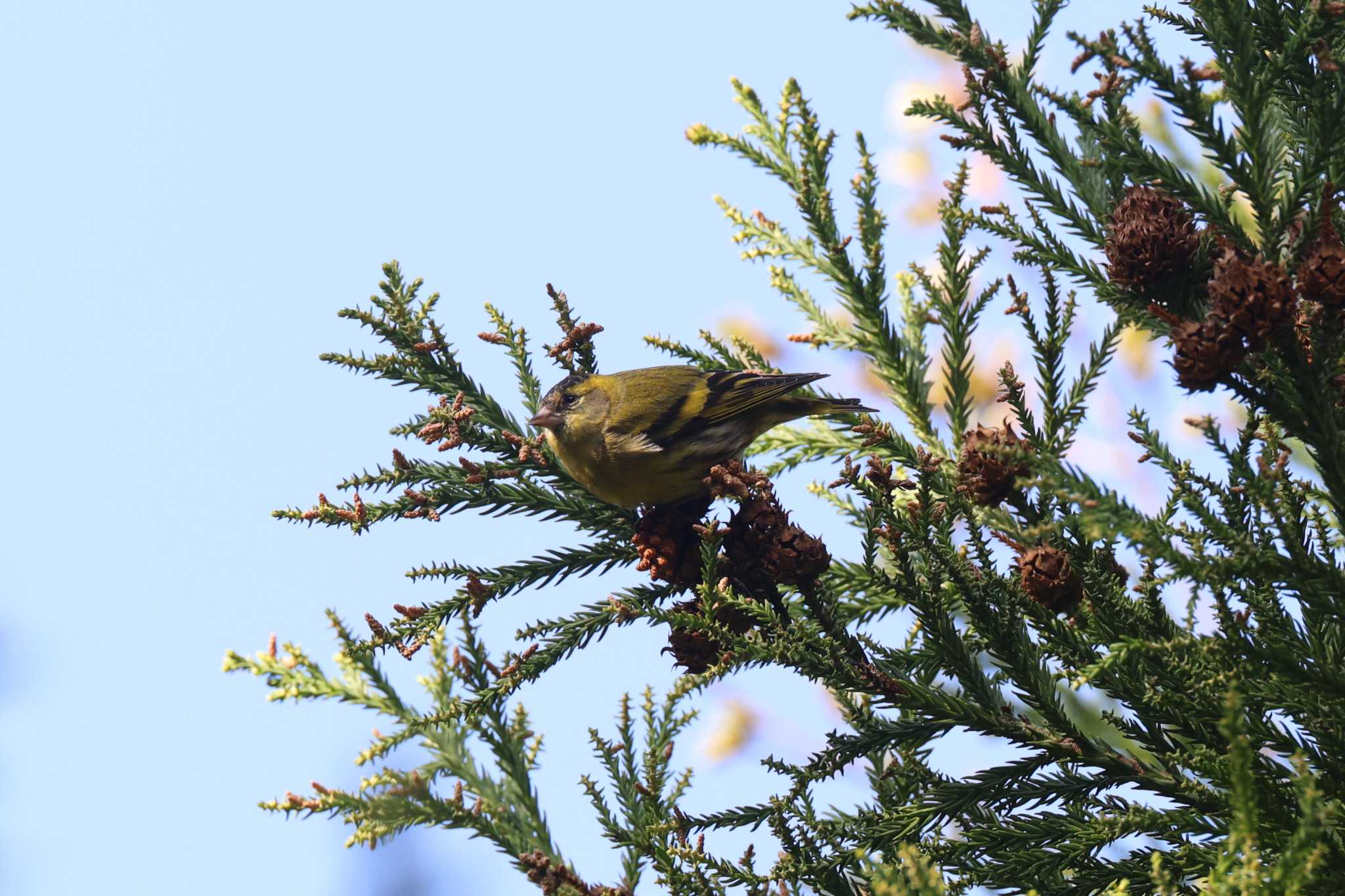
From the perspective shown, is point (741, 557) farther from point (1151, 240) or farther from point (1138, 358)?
point (1138, 358)

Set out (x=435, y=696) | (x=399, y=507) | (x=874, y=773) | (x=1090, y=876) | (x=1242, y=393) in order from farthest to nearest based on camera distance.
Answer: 1. (x=435, y=696)
2. (x=874, y=773)
3. (x=399, y=507)
4. (x=1090, y=876)
5. (x=1242, y=393)

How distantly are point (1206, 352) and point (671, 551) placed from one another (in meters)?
1.40

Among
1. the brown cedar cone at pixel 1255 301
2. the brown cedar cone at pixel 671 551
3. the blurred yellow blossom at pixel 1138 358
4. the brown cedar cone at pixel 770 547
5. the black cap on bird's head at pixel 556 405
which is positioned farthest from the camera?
the blurred yellow blossom at pixel 1138 358

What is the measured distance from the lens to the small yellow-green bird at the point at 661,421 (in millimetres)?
3555

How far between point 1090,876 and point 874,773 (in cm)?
103

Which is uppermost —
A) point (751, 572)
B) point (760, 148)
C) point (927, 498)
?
point (760, 148)

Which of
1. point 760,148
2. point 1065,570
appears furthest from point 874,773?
point 760,148

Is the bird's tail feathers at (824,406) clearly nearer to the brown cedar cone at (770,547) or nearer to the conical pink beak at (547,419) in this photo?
the conical pink beak at (547,419)

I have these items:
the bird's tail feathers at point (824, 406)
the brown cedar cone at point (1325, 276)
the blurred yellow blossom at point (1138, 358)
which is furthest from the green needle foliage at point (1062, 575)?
the blurred yellow blossom at point (1138, 358)

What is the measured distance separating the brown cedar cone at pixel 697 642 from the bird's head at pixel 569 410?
92 centimetres

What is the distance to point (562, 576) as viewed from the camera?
330cm

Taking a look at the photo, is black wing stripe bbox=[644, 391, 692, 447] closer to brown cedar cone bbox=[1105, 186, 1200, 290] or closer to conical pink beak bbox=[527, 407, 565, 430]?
conical pink beak bbox=[527, 407, 565, 430]

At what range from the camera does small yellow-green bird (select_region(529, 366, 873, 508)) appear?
11.7ft

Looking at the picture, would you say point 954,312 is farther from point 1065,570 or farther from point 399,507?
point 399,507
